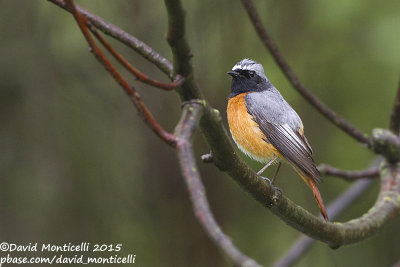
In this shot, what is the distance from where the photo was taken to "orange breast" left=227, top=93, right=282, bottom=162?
→ 409 centimetres

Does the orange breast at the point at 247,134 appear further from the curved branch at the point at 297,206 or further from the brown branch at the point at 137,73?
the brown branch at the point at 137,73

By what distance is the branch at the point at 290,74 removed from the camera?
3.63 metres

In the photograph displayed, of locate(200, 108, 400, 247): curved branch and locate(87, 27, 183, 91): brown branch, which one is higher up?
locate(87, 27, 183, 91): brown branch

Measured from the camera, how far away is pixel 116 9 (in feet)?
22.6

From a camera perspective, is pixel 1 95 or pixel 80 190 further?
pixel 80 190

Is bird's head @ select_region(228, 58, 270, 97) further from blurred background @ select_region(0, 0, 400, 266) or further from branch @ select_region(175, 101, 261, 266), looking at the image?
branch @ select_region(175, 101, 261, 266)

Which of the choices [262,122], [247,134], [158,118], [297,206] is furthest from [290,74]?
[158,118]

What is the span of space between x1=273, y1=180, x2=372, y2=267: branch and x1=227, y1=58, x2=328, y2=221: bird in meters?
1.19

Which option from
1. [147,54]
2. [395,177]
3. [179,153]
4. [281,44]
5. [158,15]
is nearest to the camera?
[179,153]

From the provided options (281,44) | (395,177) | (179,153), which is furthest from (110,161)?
(179,153)

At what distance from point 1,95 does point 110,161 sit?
165 centimetres

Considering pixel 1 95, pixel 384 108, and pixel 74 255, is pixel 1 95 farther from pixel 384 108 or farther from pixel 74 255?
pixel 384 108

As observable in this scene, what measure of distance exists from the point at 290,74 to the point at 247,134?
0.61 metres

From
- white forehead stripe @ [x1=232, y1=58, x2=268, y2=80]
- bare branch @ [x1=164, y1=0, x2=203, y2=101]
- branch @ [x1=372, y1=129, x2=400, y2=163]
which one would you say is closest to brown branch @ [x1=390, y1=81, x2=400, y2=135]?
branch @ [x1=372, y1=129, x2=400, y2=163]
